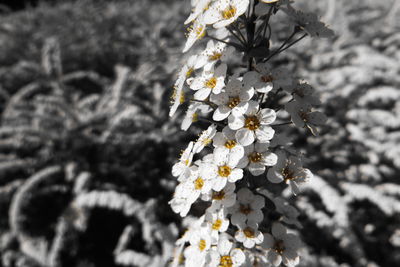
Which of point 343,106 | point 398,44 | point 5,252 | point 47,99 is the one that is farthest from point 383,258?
point 47,99

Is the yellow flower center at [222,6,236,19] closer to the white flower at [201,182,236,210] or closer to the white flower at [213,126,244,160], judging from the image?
the white flower at [213,126,244,160]

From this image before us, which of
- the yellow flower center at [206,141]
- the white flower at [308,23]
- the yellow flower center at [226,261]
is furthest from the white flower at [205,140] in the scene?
the white flower at [308,23]

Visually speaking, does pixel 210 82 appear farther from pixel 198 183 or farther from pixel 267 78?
pixel 198 183

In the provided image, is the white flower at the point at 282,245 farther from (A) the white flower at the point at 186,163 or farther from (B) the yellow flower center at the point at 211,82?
(B) the yellow flower center at the point at 211,82

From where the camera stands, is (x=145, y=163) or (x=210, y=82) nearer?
(x=210, y=82)

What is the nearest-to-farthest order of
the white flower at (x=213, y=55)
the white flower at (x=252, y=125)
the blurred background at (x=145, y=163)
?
the white flower at (x=252, y=125) → the white flower at (x=213, y=55) → the blurred background at (x=145, y=163)

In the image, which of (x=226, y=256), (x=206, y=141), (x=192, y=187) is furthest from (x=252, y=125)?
(x=226, y=256)
